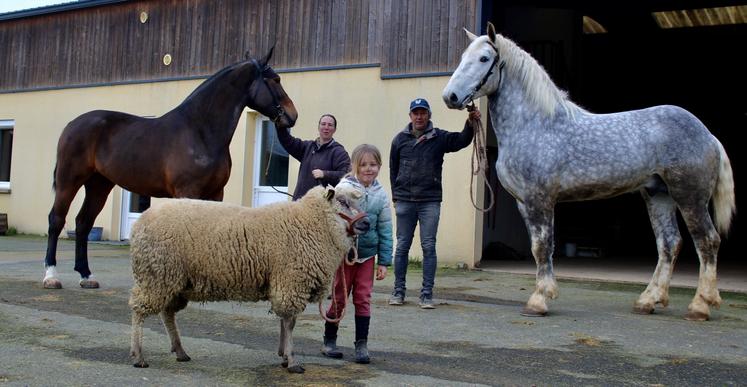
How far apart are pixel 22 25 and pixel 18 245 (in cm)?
633

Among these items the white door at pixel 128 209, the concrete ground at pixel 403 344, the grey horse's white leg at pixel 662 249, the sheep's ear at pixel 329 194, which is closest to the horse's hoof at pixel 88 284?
the concrete ground at pixel 403 344

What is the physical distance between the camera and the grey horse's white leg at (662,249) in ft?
22.6

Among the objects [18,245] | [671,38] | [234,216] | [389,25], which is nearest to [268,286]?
[234,216]

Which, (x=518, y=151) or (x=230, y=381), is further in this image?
(x=518, y=151)

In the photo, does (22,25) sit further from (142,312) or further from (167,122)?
(142,312)

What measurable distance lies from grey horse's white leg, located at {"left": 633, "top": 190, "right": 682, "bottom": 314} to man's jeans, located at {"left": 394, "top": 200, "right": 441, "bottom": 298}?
199 cm

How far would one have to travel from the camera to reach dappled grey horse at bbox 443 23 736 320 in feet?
21.3

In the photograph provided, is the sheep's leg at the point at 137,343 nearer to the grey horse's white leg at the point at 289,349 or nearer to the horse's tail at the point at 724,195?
the grey horse's white leg at the point at 289,349

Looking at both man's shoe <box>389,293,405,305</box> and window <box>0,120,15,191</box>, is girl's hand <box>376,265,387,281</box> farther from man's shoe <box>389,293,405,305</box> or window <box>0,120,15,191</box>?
window <box>0,120,15,191</box>

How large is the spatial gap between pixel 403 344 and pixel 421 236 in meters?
2.08

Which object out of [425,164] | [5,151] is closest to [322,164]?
[425,164]

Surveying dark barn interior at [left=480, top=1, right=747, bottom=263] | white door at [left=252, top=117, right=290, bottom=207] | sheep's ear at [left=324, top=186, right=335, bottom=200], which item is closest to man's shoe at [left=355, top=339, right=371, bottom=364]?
sheep's ear at [left=324, top=186, right=335, bottom=200]

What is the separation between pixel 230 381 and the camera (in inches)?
161

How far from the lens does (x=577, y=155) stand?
652cm
